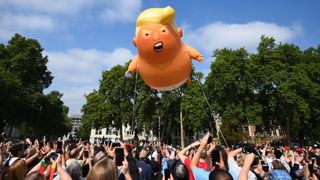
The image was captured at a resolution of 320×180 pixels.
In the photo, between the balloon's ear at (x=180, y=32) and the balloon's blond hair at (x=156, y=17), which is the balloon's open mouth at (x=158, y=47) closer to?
the balloon's blond hair at (x=156, y=17)

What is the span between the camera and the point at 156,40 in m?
8.85

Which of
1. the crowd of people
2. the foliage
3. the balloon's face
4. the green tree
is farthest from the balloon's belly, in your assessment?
the foliage

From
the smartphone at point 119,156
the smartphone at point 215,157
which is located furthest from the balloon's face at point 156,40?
the smartphone at point 215,157

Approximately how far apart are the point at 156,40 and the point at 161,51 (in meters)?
0.36

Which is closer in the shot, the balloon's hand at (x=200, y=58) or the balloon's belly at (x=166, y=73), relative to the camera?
the balloon's belly at (x=166, y=73)

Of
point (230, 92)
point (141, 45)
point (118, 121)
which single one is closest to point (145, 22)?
point (141, 45)

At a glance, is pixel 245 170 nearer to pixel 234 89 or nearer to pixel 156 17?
pixel 156 17

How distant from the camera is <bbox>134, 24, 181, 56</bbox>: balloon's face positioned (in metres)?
8.87

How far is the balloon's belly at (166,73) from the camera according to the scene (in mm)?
9234

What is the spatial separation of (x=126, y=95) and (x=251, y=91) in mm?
20191

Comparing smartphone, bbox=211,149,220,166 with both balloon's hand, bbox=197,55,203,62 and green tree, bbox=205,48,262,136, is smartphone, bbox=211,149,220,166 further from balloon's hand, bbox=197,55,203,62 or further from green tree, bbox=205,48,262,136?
green tree, bbox=205,48,262,136

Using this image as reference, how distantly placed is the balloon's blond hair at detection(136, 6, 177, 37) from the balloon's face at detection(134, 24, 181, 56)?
13cm

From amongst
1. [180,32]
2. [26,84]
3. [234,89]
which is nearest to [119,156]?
[180,32]

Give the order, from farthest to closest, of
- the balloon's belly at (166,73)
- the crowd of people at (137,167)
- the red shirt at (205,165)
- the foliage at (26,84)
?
the foliage at (26,84) < the balloon's belly at (166,73) < the red shirt at (205,165) < the crowd of people at (137,167)
